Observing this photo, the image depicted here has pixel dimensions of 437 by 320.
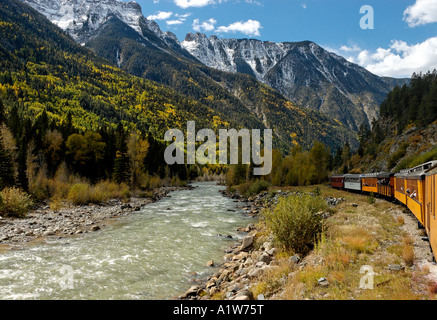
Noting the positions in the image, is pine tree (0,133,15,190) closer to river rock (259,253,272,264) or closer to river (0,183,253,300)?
river (0,183,253,300)

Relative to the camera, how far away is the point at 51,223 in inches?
859

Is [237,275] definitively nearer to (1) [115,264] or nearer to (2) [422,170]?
(1) [115,264]

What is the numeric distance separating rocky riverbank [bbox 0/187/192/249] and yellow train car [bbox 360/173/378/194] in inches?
1281

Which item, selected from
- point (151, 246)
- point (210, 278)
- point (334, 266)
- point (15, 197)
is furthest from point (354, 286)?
point (15, 197)

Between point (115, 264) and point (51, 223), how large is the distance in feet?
42.2

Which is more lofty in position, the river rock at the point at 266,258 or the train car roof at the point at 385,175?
the train car roof at the point at 385,175

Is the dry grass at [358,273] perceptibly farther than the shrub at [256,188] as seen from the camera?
No

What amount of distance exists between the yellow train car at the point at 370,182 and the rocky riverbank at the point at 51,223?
3255 centimetres

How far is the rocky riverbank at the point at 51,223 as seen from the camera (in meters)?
17.2

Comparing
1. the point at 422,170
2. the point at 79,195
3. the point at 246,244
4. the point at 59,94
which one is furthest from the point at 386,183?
the point at 59,94

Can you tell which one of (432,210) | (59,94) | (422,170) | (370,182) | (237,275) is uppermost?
(59,94)

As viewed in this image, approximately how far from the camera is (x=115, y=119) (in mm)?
140375

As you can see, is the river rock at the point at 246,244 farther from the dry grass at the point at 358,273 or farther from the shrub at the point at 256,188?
the shrub at the point at 256,188

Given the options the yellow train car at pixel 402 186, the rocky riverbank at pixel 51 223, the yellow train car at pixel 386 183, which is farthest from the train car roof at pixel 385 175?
the rocky riverbank at pixel 51 223
